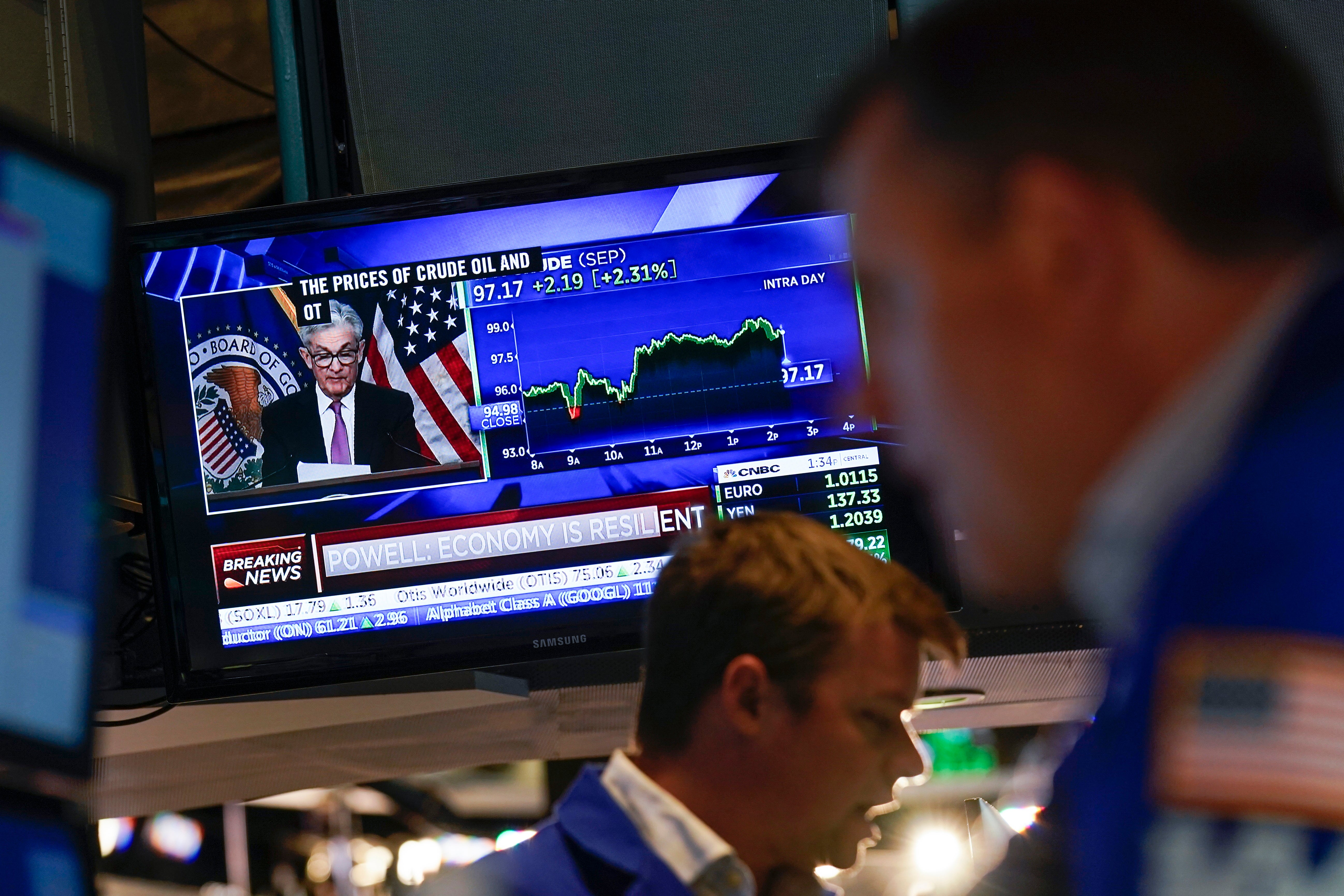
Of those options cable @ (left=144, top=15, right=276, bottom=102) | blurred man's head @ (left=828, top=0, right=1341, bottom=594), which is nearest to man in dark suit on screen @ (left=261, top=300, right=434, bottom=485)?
blurred man's head @ (left=828, top=0, right=1341, bottom=594)

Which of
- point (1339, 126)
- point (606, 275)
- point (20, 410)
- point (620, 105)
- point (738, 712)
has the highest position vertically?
point (620, 105)

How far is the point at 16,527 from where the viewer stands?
739 millimetres

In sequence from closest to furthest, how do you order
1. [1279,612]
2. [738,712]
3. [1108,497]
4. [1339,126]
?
[1279,612]
[1108,497]
[738,712]
[1339,126]

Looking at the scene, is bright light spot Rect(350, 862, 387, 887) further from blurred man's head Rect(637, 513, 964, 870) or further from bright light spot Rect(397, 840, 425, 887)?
blurred man's head Rect(637, 513, 964, 870)

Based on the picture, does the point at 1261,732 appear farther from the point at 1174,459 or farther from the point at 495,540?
the point at 495,540

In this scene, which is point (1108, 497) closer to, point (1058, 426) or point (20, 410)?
point (1058, 426)

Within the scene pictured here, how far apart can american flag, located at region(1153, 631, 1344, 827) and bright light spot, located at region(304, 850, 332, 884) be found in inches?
206

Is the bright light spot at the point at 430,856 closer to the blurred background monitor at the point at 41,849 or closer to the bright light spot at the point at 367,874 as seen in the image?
the bright light spot at the point at 367,874

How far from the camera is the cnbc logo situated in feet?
5.85

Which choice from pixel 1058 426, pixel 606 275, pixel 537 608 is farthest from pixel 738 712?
pixel 1058 426

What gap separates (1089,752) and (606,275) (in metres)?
1.31

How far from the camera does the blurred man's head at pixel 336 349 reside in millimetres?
1793

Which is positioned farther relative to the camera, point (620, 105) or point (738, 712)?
point (620, 105)

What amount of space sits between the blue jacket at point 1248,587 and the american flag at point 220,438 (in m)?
1.48
